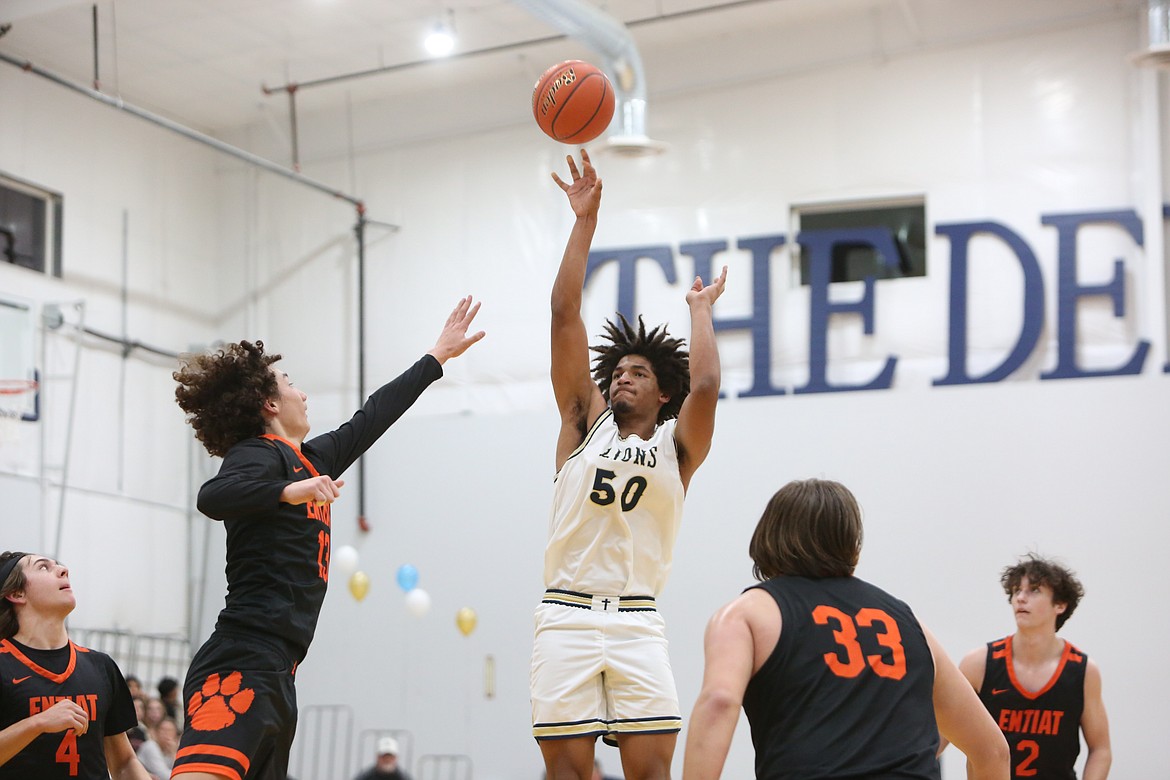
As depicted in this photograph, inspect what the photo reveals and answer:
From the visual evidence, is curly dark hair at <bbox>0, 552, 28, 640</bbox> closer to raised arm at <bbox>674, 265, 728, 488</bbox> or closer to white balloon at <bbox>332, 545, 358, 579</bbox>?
raised arm at <bbox>674, 265, 728, 488</bbox>

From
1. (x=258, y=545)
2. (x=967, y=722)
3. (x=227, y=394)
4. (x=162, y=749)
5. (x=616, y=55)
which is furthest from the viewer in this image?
(x=616, y=55)

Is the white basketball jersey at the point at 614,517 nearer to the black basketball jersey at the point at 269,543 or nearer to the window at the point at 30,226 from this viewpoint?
the black basketball jersey at the point at 269,543

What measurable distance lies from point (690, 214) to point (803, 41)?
6.11 ft

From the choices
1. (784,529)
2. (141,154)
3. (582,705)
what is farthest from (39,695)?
(141,154)

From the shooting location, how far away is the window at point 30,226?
12.3m

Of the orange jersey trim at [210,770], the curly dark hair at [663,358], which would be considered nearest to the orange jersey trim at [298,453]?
the orange jersey trim at [210,770]

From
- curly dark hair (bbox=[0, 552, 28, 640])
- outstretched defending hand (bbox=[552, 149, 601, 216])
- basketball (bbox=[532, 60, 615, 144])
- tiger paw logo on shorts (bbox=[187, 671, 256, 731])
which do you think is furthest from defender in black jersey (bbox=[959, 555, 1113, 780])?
curly dark hair (bbox=[0, 552, 28, 640])

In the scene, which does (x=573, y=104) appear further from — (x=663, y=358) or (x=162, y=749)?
(x=162, y=749)

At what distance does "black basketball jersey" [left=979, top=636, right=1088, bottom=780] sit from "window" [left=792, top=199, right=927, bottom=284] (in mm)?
5902

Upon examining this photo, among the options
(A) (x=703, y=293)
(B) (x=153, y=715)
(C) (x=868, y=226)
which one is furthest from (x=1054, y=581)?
(B) (x=153, y=715)

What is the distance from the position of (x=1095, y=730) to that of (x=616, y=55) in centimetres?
698

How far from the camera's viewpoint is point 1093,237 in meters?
11.2

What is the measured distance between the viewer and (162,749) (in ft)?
33.9

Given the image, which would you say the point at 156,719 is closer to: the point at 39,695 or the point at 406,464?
the point at 406,464
